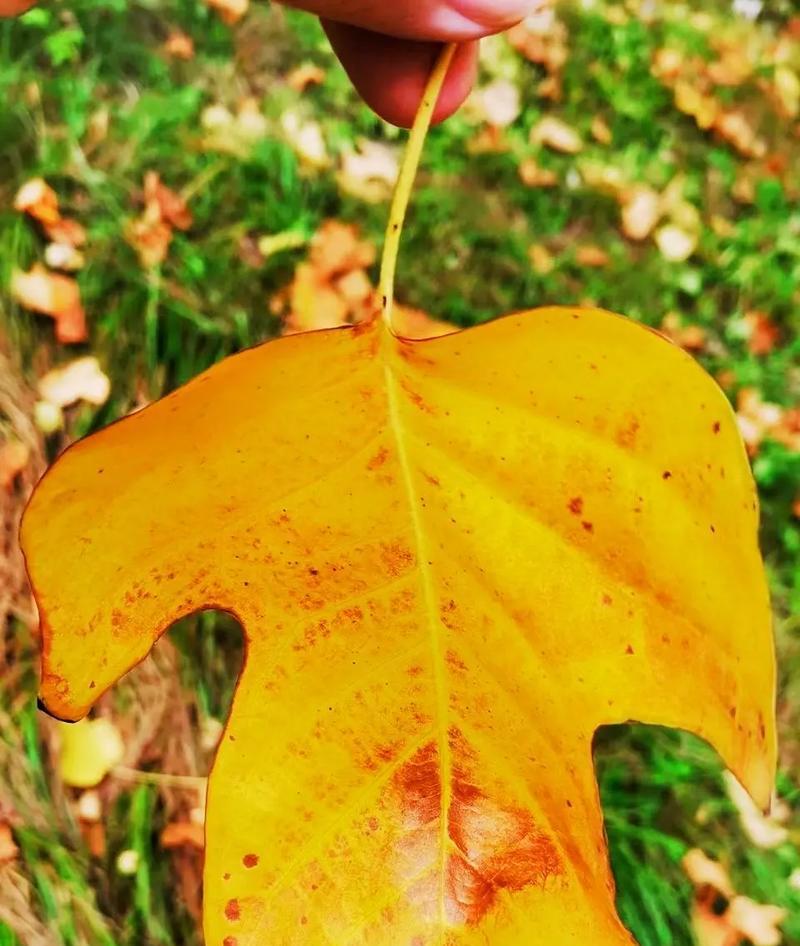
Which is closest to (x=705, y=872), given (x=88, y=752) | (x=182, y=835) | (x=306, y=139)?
(x=182, y=835)

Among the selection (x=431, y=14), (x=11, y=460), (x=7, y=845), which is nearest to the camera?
(x=431, y=14)

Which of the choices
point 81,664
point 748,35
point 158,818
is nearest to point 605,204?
point 748,35

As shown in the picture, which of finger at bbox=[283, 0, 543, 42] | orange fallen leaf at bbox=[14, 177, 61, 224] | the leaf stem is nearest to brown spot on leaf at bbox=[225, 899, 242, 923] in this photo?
the leaf stem

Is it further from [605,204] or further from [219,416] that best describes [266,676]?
[605,204]

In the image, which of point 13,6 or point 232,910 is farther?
point 13,6

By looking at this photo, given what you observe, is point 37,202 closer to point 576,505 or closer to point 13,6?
point 13,6

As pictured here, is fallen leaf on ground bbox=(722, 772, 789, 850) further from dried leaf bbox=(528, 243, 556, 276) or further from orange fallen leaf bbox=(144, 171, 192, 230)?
orange fallen leaf bbox=(144, 171, 192, 230)
